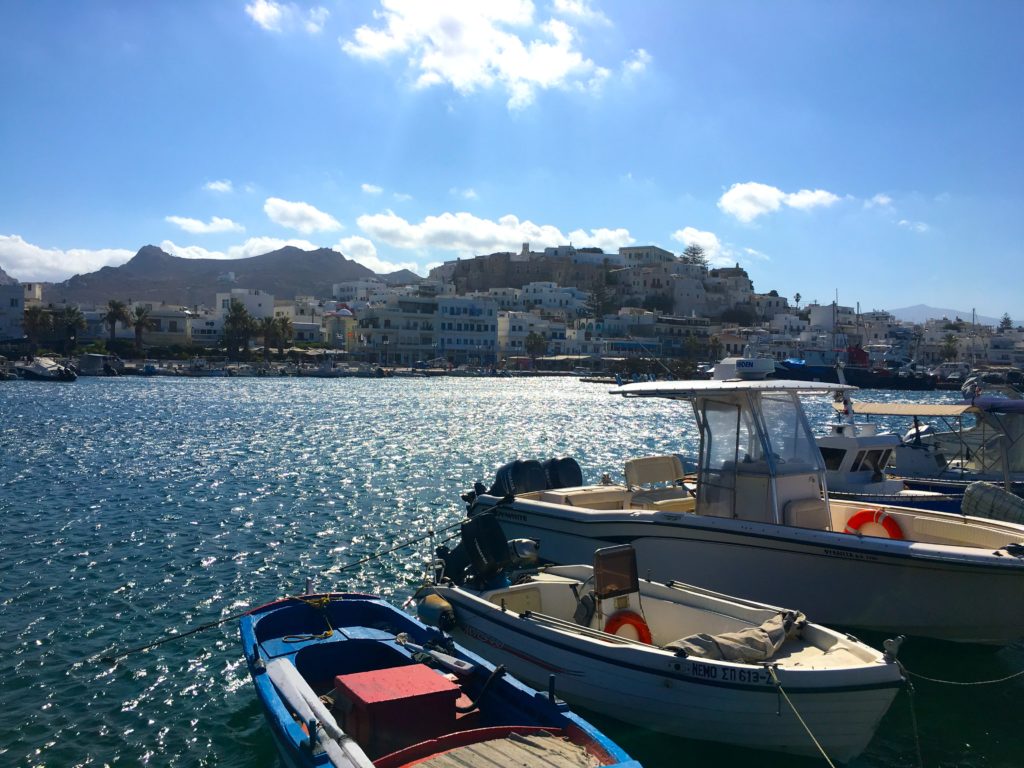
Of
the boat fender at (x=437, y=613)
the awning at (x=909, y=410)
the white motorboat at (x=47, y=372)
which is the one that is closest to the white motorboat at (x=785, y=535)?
the boat fender at (x=437, y=613)

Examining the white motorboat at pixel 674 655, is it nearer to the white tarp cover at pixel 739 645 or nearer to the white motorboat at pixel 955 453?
the white tarp cover at pixel 739 645

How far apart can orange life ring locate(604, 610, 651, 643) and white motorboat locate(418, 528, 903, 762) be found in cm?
1

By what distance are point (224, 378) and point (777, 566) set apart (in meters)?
101

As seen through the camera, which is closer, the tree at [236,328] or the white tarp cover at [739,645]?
the white tarp cover at [739,645]

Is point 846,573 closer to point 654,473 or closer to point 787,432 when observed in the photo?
point 787,432

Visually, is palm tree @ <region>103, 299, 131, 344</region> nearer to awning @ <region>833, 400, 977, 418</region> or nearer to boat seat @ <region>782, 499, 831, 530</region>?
awning @ <region>833, 400, 977, 418</region>

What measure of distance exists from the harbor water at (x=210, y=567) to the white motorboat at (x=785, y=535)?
3.42 ft

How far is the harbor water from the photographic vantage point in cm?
949

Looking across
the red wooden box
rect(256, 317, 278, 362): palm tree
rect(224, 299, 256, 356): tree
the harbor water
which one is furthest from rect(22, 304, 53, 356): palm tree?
the red wooden box

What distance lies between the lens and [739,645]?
862 cm

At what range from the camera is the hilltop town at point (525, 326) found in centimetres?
11838

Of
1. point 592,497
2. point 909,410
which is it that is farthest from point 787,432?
point 909,410

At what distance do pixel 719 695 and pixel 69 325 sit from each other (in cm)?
12216

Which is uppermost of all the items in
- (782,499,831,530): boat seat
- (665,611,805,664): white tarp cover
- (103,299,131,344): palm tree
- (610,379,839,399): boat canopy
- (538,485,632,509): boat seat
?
(103,299,131,344): palm tree
